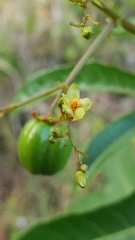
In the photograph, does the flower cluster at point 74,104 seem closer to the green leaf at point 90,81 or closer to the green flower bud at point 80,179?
the green flower bud at point 80,179

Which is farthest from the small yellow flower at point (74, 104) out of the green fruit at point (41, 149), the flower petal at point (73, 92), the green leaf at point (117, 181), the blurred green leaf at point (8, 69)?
the blurred green leaf at point (8, 69)

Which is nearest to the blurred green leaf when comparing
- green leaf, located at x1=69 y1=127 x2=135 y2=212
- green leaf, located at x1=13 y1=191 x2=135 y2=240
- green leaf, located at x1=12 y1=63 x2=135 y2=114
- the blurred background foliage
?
the blurred background foliage

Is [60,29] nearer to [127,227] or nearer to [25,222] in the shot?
[25,222]

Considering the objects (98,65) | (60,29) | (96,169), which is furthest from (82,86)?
(60,29)

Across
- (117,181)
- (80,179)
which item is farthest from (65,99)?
Answer: (117,181)

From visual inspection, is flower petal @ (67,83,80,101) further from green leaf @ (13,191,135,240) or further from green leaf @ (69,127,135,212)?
green leaf @ (69,127,135,212)

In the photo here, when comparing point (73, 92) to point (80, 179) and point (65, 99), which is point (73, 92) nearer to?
point (65, 99)

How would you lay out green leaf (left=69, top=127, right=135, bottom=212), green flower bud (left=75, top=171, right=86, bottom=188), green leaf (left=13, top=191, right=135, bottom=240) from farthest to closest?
green leaf (left=69, top=127, right=135, bottom=212), green leaf (left=13, top=191, right=135, bottom=240), green flower bud (left=75, top=171, right=86, bottom=188)
